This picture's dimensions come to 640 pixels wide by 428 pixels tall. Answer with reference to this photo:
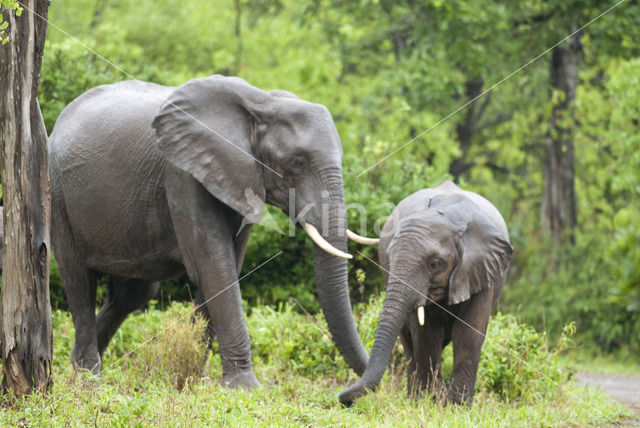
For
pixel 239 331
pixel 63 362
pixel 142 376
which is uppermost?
pixel 239 331

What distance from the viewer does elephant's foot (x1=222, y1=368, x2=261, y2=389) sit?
288 inches

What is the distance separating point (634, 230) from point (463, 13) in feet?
48.5

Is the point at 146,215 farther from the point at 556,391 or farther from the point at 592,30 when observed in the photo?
the point at 592,30

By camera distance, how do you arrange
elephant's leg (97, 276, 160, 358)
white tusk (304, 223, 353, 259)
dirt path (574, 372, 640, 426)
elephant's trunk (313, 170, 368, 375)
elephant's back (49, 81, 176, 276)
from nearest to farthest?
1. white tusk (304, 223, 353, 259)
2. elephant's trunk (313, 170, 368, 375)
3. elephant's back (49, 81, 176, 276)
4. elephant's leg (97, 276, 160, 358)
5. dirt path (574, 372, 640, 426)

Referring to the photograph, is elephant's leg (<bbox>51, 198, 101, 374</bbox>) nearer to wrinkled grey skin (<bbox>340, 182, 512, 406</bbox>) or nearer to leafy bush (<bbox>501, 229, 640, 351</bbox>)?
wrinkled grey skin (<bbox>340, 182, 512, 406</bbox>)

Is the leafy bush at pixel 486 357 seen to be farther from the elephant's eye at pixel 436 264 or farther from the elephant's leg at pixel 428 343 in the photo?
the elephant's eye at pixel 436 264

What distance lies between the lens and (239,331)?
24.2ft

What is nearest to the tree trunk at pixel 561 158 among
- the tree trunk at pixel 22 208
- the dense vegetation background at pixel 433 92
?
the dense vegetation background at pixel 433 92

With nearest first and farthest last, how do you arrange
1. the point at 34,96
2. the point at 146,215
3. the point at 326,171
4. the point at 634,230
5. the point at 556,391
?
1. the point at 634,230
2. the point at 34,96
3. the point at 326,171
4. the point at 146,215
5. the point at 556,391

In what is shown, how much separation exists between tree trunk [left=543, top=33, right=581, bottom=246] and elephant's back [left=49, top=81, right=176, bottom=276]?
11800 millimetres

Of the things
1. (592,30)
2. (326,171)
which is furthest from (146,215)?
(592,30)

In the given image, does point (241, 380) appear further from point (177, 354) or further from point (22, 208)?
point (22, 208)

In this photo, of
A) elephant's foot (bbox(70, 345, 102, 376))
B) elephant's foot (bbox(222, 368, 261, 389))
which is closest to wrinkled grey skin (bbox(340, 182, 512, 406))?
elephant's foot (bbox(222, 368, 261, 389))

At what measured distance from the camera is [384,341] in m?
6.61
